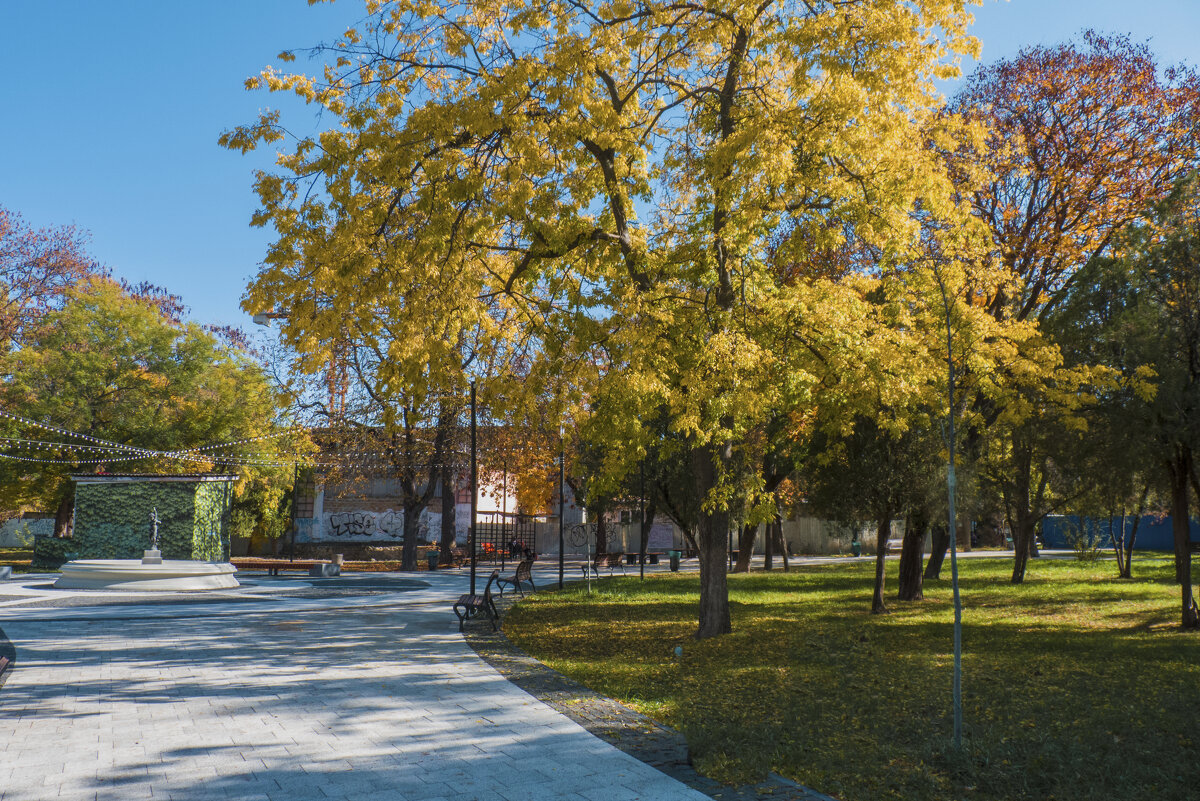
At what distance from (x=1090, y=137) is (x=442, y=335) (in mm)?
15337

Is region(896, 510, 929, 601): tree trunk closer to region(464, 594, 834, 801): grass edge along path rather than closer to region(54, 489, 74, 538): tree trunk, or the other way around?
region(464, 594, 834, 801): grass edge along path

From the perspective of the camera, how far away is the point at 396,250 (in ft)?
36.1

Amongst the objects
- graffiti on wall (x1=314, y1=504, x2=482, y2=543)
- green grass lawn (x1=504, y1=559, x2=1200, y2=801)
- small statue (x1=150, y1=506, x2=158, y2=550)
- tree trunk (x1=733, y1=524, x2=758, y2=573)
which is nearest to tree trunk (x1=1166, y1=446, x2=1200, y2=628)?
green grass lawn (x1=504, y1=559, x2=1200, y2=801)

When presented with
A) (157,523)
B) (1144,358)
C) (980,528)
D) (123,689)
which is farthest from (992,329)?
(980,528)

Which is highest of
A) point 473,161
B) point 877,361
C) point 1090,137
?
point 1090,137

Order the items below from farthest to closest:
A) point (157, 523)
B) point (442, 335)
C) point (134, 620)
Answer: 1. point (157, 523)
2. point (134, 620)
3. point (442, 335)

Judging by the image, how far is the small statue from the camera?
24266 mm

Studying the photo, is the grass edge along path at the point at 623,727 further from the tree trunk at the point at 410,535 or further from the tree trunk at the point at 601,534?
the tree trunk at the point at 601,534

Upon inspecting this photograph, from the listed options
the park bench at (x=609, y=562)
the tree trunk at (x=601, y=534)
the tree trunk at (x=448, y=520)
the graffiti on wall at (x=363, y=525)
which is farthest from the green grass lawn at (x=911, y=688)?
the graffiti on wall at (x=363, y=525)

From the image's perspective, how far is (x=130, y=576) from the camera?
875 inches

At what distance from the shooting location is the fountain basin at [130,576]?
2195cm

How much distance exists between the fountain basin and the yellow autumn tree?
533 inches

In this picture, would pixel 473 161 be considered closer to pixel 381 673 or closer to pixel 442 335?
pixel 442 335

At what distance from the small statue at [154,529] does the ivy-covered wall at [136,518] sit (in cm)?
13
